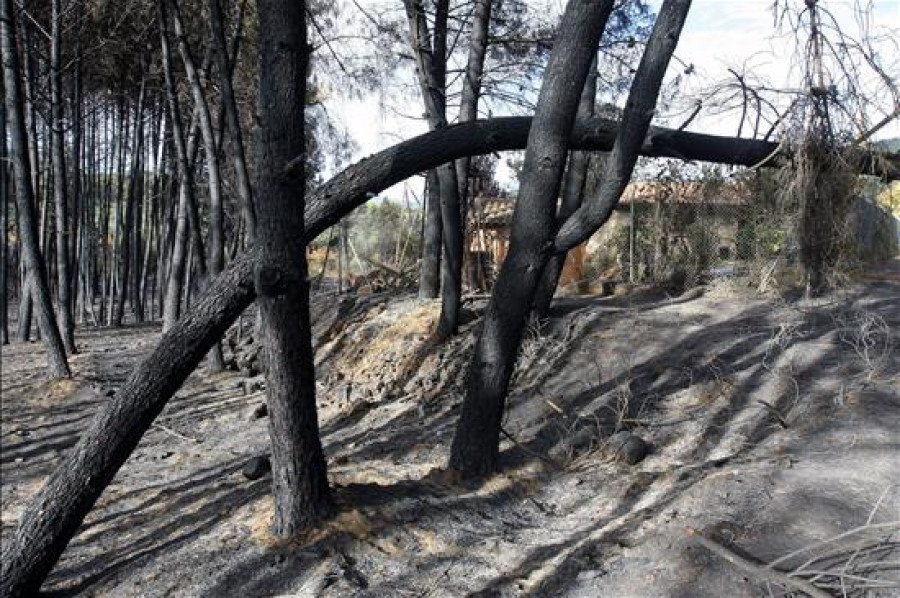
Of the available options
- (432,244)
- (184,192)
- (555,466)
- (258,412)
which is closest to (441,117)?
(432,244)

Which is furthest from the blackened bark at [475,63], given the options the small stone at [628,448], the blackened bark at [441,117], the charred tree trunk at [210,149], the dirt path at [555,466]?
the small stone at [628,448]

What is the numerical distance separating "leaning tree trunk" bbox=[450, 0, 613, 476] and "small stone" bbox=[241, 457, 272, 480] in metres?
1.30

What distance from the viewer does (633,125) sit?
5.31 meters

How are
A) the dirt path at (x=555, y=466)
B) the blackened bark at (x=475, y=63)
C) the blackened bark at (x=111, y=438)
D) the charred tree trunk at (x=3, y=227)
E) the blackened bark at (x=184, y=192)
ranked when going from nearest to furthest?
the dirt path at (x=555, y=466)
the blackened bark at (x=111, y=438)
the blackened bark at (x=475, y=63)
the blackened bark at (x=184, y=192)
the charred tree trunk at (x=3, y=227)

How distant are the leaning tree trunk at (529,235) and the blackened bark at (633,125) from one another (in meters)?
0.19

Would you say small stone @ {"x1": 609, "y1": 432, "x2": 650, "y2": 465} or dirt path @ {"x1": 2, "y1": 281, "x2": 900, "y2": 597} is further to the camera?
small stone @ {"x1": 609, "y1": 432, "x2": 650, "y2": 465}

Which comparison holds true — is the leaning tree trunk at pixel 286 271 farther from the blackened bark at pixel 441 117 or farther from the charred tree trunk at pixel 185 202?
the charred tree trunk at pixel 185 202

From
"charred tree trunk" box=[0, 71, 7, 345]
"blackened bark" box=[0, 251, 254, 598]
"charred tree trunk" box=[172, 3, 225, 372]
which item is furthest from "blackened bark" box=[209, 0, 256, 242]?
"charred tree trunk" box=[0, 71, 7, 345]

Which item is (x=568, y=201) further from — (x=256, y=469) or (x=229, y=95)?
(x=256, y=469)

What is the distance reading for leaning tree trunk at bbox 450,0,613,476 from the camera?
17.3 feet

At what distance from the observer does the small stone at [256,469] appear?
571 centimetres

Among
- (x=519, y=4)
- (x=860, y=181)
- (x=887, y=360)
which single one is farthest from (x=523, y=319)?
(x=519, y=4)

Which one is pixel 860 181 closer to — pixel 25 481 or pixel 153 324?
pixel 25 481

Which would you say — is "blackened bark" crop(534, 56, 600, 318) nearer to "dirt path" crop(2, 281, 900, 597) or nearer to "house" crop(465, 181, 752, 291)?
"dirt path" crop(2, 281, 900, 597)
